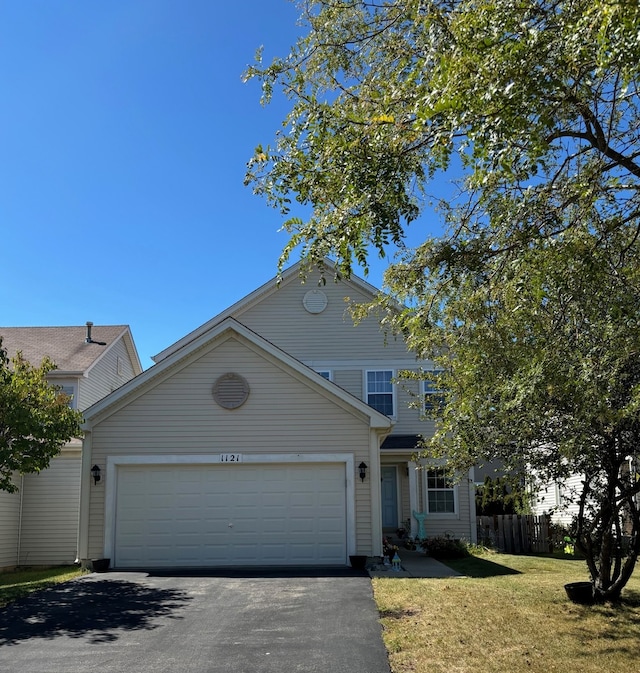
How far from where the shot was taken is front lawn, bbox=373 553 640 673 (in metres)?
7.08

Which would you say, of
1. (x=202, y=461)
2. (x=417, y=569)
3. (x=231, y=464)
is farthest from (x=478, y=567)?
(x=202, y=461)

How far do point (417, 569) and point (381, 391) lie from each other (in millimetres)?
6876

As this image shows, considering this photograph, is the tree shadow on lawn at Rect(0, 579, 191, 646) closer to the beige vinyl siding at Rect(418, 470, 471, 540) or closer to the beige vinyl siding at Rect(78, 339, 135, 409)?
the beige vinyl siding at Rect(418, 470, 471, 540)

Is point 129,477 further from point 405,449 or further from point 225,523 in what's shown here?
point 405,449

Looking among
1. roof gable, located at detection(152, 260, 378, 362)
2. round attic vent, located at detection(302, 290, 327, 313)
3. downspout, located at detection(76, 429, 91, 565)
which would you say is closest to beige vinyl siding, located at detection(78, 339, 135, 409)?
roof gable, located at detection(152, 260, 378, 362)

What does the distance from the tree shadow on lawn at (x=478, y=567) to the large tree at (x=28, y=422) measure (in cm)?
818

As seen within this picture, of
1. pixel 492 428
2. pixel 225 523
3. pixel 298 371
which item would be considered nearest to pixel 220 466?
pixel 225 523

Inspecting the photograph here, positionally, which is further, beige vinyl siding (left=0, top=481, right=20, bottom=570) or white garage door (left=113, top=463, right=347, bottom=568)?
beige vinyl siding (left=0, top=481, right=20, bottom=570)

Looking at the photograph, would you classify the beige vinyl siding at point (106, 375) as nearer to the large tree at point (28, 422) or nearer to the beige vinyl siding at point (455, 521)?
the large tree at point (28, 422)

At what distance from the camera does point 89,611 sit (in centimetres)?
997

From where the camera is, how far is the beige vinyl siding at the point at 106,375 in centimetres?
2217

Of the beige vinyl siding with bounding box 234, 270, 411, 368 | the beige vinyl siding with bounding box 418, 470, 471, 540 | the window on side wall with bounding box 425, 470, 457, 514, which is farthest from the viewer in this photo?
the beige vinyl siding with bounding box 234, 270, 411, 368

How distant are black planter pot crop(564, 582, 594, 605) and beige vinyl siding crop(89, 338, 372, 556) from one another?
543 cm

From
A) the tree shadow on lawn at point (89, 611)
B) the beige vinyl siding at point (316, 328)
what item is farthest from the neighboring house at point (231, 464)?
the beige vinyl siding at point (316, 328)
